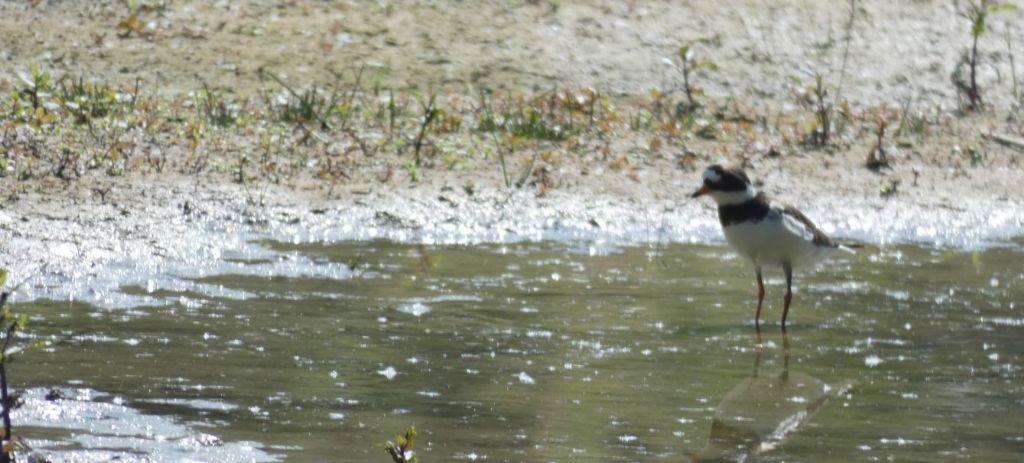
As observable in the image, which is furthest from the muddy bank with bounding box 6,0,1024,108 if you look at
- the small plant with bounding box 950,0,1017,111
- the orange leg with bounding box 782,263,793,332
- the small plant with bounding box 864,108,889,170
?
the orange leg with bounding box 782,263,793,332

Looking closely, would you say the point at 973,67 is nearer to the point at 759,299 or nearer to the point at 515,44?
the point at 515,44

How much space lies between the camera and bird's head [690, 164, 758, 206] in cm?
827

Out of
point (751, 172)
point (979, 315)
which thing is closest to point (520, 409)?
point (979, 315)

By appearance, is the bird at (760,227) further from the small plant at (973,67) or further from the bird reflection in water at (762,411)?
the small plant at (973,67)

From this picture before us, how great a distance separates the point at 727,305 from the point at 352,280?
68.1 inches

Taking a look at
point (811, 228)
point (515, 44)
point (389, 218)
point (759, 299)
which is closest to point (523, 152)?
point (389, 218)

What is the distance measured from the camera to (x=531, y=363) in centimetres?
656

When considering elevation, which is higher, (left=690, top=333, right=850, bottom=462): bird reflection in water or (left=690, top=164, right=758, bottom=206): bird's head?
(left=690, top=164, right=758, bottom=206): bird's head

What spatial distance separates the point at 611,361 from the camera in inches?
263

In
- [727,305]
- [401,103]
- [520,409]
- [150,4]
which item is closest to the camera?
[520,409]

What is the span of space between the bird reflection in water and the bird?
1194mm

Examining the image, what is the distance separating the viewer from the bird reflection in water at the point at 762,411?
5516 millimetres

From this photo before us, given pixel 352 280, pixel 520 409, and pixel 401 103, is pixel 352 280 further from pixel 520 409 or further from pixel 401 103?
pixel 401 103

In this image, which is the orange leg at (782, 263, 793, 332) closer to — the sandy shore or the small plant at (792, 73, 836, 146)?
the sandy shore
